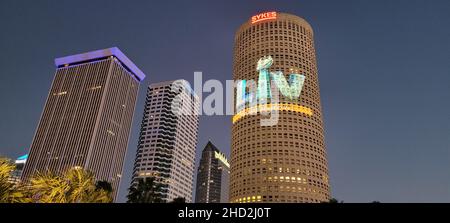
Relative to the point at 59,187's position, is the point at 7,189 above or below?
below

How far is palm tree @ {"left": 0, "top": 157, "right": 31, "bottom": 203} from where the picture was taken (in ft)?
115

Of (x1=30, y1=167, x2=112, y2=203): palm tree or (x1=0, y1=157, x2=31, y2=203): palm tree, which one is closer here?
(x1=0, y1=157, x2=31, y2=203): palm tree

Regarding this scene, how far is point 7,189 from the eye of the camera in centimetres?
3512

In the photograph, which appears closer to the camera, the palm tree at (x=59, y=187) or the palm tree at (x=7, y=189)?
the palm tree at (x=7, y=189)

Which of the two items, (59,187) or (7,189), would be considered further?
(59,187)

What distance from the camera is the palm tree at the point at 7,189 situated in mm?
34938

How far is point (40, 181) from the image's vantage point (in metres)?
42.2
